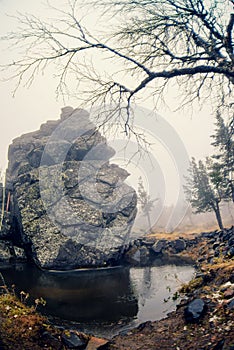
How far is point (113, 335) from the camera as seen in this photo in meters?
7.31

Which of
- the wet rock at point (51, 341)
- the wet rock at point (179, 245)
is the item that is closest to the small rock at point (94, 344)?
the wet rock at point (51, 341)

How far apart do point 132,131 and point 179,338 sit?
5653mm

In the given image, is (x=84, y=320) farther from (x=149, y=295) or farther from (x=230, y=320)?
(x=230, y=320)

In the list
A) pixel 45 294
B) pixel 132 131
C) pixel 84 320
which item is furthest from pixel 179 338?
pixel 45 294

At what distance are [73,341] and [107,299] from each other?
6.81 m

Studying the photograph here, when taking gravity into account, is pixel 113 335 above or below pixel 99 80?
below

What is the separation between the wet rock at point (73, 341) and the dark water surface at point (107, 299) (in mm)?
2406

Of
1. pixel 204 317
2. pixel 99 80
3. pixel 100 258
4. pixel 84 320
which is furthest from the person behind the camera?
pixel 100 258

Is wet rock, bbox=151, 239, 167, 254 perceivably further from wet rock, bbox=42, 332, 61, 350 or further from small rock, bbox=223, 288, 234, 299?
wet rock, bbox=42, 332, 61, 350

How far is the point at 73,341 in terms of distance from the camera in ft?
17.2

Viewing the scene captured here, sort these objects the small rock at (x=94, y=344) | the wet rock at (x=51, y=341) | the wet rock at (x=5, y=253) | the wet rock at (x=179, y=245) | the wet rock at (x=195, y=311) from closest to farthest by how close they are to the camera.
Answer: the wet rock at (x=51, y=341) → the small rock at (x=94, y=344) → the wet rock at (x=195, y=311) → the wet rock at (x=179, y=245) → the wet rock at (x=5, y=253)

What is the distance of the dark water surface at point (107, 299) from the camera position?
8.59 meters

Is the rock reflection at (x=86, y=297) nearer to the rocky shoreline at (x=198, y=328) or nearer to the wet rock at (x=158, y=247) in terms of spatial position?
the rocky shoreline at (x=198, y=328)

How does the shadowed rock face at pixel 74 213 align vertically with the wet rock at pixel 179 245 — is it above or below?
above
